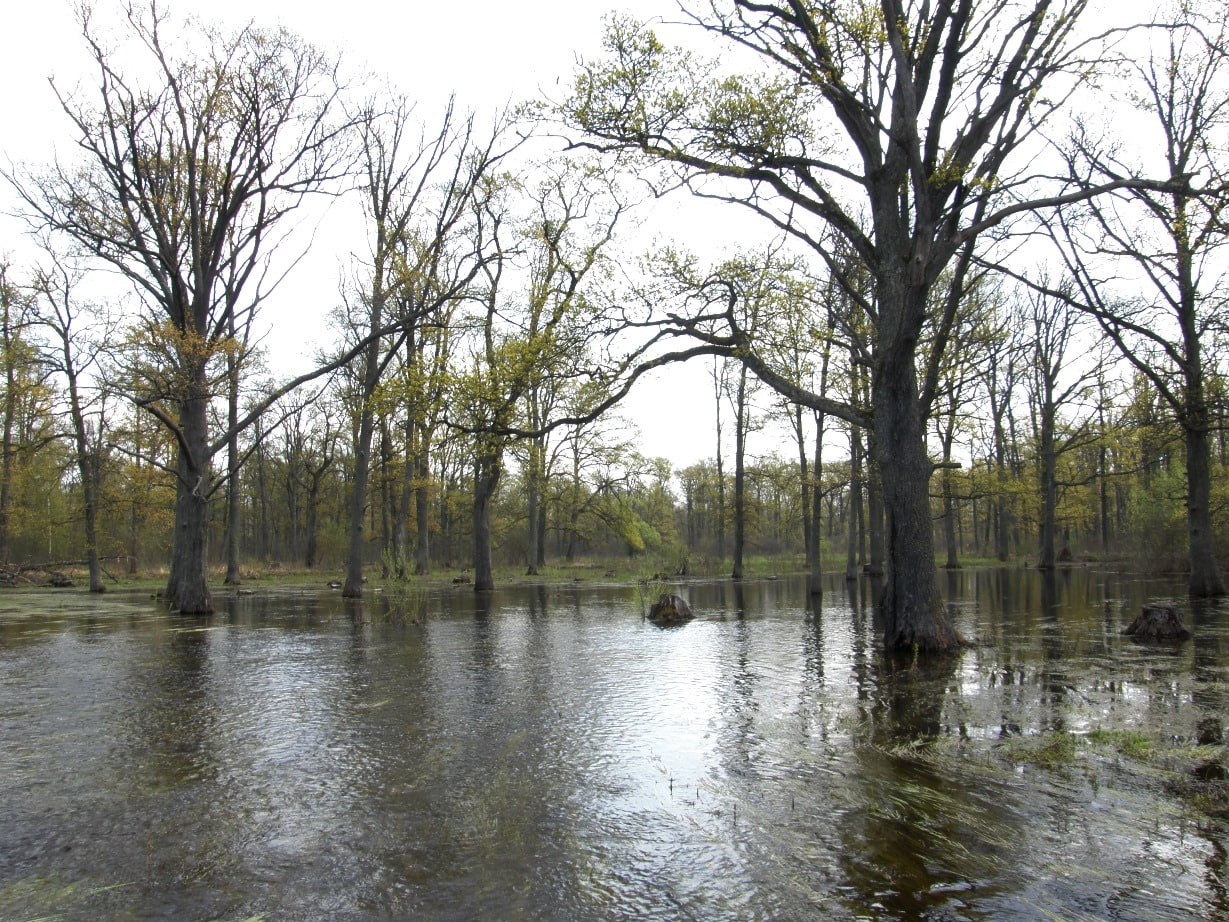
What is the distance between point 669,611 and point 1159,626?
9069mm

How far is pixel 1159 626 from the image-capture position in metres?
12.4

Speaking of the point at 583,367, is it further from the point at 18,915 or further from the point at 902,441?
the point at 18,915

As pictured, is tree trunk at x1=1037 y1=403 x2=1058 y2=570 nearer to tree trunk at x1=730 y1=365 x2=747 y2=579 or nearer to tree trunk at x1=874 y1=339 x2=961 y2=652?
tree trunk at x1=730 y1=365 x2=747 y2=579

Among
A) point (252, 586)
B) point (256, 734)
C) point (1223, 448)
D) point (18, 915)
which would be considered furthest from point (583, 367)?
point (1223, 448)

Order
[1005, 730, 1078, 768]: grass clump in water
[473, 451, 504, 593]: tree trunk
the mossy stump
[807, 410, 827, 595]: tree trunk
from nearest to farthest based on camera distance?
[1005, 730, 1078, 768]: grass clump in water < the mossy stump < [807, 410, 827, 595]: tree trunk < [473, 451, 504, 593]: tree trunk

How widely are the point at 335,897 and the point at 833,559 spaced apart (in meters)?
47.4

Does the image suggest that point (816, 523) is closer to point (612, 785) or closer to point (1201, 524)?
point (1201, 524)

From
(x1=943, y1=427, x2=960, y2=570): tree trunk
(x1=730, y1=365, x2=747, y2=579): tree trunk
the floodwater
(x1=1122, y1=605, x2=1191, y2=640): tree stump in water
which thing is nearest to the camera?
the floodwater

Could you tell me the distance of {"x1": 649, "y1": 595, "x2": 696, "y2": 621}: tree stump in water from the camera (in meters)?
17.2

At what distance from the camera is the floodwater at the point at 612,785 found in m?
4.03

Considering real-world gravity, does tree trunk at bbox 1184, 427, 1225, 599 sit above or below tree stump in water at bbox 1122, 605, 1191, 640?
above

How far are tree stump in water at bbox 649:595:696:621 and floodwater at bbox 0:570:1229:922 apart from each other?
15.0 ft

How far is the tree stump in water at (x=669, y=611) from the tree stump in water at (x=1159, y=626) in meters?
8.44

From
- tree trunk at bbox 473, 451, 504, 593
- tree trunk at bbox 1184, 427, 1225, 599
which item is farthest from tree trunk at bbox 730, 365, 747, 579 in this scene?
tree trunk at bbox 1184, 427, 1225, 599
